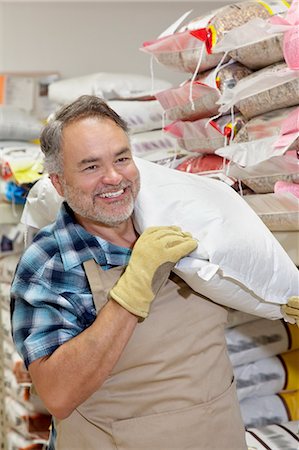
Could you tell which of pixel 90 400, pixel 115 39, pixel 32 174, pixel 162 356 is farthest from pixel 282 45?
pixel 115 39

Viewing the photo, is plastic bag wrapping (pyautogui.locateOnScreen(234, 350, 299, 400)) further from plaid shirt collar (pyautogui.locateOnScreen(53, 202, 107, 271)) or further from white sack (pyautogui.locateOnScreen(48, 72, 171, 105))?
white sack (pyautogui.locateOnScreen(48, 72, 171, 105))

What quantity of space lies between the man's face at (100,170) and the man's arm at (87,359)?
0.21 m

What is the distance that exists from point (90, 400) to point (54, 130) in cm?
54

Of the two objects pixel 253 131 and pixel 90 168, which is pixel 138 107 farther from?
pixel 90 168

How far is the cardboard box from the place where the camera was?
3604 millimetres

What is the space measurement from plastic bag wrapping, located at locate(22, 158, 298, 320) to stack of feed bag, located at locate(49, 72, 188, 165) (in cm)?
53

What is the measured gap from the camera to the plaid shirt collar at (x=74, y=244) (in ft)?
4.99

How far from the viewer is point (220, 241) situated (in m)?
1.49

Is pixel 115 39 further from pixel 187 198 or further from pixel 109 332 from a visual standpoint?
pixel 109 332

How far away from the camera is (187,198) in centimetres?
156

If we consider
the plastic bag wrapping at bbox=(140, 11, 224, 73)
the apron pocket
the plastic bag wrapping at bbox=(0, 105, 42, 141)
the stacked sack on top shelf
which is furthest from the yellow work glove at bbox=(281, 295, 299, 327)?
the plastic bag wrapping at bbox=(0, 105, 42, 141)

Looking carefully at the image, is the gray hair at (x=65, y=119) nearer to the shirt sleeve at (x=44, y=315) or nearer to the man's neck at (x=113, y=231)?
the man's neck at (x=113, y=231)

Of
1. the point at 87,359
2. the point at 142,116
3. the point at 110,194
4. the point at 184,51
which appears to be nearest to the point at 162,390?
the point at 87,359

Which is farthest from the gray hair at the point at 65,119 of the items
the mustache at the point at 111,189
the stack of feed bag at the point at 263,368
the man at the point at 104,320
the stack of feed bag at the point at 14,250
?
the stack of feed bag at the point at 14,250
